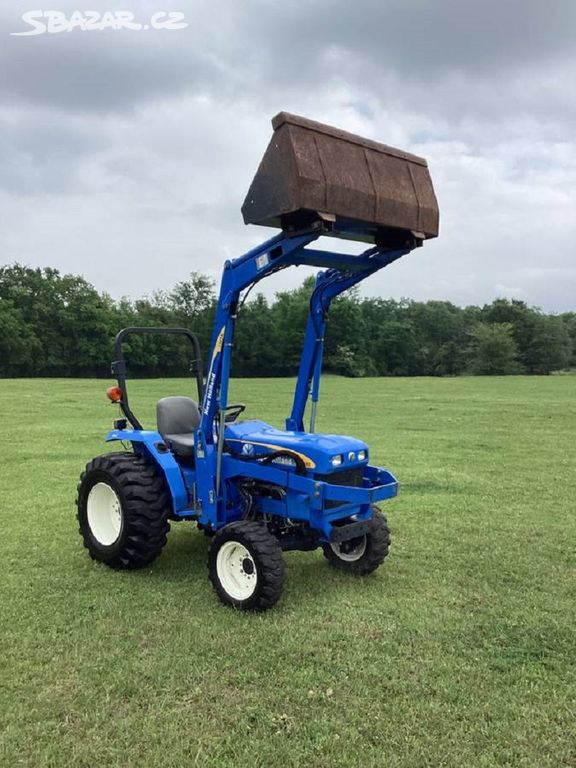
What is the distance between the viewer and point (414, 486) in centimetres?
944

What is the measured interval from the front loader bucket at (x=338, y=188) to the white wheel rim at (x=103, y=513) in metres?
2.85

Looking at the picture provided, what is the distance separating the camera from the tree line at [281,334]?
2442 inches

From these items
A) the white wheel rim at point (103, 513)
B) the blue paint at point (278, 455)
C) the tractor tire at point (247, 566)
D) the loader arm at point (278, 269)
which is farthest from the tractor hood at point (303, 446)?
the white wheel rim at point (103, 513)

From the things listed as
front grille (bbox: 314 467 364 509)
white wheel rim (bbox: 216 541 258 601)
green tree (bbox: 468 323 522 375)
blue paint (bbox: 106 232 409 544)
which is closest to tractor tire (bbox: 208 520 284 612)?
white wheel rim (bbox: 216 541 258 601)

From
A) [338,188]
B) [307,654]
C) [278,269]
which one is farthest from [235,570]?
[338,188]

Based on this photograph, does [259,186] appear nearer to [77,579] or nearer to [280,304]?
[77,579]

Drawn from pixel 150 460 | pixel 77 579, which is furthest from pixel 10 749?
pixel 150 460

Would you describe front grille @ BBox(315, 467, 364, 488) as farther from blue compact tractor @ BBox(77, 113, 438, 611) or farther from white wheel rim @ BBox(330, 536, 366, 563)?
white wheel rim @ BBox(330, 536, 366, 563)

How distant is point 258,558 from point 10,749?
1957 mm

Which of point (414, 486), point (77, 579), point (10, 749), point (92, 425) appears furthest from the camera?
point (92, 425)

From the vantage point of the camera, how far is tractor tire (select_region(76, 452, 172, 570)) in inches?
217

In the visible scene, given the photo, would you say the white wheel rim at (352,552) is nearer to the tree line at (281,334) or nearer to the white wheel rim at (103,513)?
the white wheel rim at (103,513)

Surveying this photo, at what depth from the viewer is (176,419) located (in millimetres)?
6207

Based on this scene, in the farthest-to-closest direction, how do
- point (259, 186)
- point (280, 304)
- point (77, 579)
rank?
point (280, 304) → point (77, 579) → point (259, 186)
